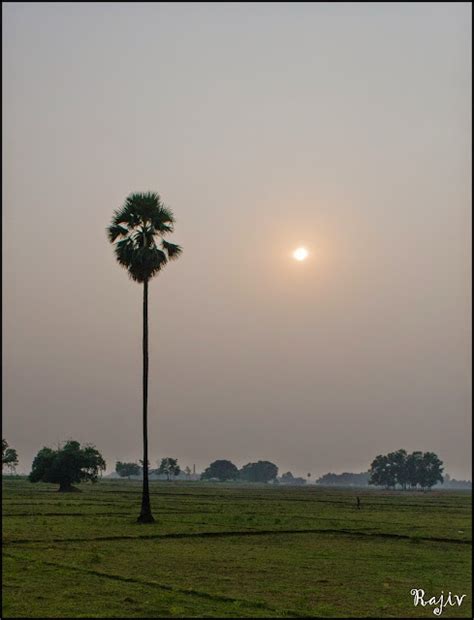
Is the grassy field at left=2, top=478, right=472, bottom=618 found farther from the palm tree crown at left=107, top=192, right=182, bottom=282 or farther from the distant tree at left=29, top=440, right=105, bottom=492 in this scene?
the distant tree at left=29, top=440, right=105, bottom=492

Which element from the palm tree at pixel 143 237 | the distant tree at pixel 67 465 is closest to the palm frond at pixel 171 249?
the palm tree at pixel 143 237

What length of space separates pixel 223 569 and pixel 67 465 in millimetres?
91996

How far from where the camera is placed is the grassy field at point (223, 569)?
21.7m

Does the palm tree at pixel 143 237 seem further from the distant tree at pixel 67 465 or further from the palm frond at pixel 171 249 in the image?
the distant tree at pixel 67 465

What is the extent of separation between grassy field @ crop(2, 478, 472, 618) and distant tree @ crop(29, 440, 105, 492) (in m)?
66.3

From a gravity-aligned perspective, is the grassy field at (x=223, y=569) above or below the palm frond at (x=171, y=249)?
below

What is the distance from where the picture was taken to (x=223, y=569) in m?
29.3

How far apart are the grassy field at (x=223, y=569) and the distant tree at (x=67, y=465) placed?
6630 cm

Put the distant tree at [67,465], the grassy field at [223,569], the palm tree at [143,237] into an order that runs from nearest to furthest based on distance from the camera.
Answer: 1. the grassy field at [223,569]
2. the palm tree at [143,237]
3. the distant tree at [67,465]

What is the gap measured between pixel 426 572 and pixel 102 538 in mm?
16923

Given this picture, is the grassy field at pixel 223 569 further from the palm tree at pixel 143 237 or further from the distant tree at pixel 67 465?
the distant tree at pixel 67 465

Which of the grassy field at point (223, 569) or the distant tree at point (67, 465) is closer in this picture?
the grassy field at point (223, 569)

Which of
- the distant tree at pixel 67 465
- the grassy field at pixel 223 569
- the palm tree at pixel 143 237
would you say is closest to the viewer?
the grassy field at pixel 223 569

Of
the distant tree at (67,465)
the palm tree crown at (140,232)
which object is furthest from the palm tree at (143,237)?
the distant tree at (67,465)
